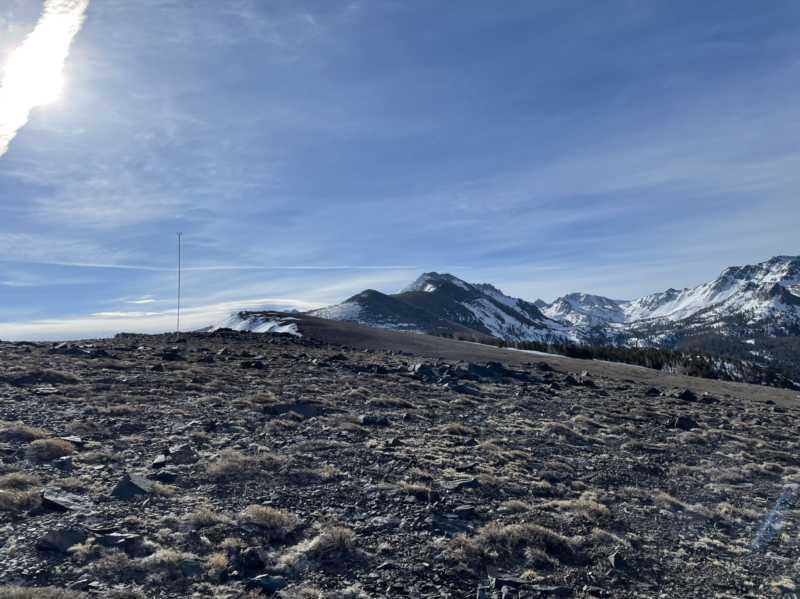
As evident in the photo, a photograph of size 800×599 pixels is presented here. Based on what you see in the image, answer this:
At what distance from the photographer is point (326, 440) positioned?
1483 cm

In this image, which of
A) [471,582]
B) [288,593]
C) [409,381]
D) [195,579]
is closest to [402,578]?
Result: [471,582]

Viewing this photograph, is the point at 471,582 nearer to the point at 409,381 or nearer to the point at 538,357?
the point at 409,381

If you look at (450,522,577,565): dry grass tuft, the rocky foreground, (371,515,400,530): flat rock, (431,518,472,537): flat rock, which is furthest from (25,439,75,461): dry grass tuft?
(450,522,577,565): dry grass tuft

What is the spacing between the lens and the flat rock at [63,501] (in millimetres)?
8492

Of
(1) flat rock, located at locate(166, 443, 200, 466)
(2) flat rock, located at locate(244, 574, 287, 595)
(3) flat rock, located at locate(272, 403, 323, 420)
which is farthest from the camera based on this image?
(3) flat rock, located at locate(272, 403, 323, 420)

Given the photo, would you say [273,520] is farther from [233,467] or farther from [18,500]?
[18,500]

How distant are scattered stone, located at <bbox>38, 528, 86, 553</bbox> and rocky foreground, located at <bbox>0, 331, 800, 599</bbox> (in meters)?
0.03

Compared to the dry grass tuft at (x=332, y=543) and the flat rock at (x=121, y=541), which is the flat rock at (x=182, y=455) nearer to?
the flat rock at (x=121, y=541)

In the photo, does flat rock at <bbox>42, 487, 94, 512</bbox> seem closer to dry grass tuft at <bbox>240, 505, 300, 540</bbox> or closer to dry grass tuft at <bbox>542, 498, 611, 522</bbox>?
dry grass tuft at <bbox>240, 505, 300, 540</bbox>

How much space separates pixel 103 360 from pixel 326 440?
20.1 m

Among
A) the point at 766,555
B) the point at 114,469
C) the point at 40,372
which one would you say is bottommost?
the point at 766,555

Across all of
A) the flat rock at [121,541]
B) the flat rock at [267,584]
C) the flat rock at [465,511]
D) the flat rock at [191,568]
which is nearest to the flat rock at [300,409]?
the flat rock at [465,511]

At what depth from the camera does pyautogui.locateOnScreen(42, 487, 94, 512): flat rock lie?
27.9ft

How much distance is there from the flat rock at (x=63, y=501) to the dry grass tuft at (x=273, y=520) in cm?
324
